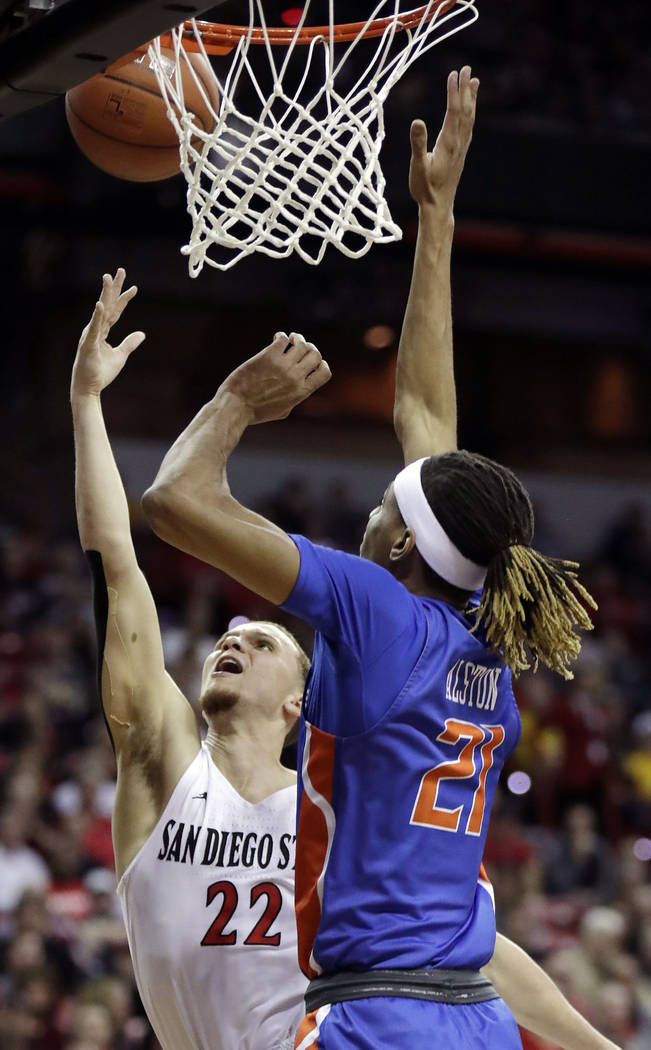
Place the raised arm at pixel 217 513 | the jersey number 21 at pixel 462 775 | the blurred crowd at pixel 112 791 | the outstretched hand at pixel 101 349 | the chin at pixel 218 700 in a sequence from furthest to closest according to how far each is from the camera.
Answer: the blurred crowd at pixel 112 791
the chin at pixel 218 700
the outstretched hand at pixel 101 349
the jersey number 21 at pixel 462 775
the raised arm at pixel 217 513

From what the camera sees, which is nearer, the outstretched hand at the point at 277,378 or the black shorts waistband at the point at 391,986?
the black shorts waistband at the point at 391,986

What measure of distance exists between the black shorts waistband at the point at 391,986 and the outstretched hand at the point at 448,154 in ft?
5.57

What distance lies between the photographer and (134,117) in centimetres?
312

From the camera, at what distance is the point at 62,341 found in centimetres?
1177

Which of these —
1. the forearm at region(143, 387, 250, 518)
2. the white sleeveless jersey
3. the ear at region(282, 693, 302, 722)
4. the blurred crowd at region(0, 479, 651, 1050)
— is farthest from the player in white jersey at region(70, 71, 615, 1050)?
the blurred crowd at region(0, 479, 651, 1050)

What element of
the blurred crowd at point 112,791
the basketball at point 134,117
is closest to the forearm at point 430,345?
the basketball at point 134,117

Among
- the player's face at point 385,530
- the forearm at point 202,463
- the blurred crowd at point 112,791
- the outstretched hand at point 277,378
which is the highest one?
the outstretched hand at point 277,378

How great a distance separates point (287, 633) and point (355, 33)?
1407 millimetres

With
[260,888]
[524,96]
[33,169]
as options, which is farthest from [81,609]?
A: [260,888]

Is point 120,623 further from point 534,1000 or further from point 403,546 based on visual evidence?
point 534,1000

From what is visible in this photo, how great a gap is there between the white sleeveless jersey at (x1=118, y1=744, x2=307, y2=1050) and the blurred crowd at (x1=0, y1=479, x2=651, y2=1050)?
103 inches

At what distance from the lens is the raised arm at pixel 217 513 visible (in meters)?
2.17

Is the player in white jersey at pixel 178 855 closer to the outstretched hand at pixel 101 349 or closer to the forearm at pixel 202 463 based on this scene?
the outstretched hand at pixel 101 349

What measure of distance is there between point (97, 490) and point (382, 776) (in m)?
0.97
